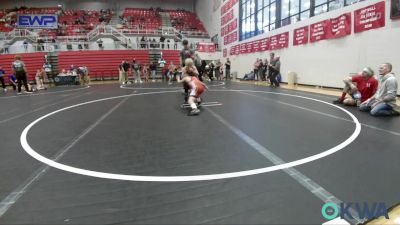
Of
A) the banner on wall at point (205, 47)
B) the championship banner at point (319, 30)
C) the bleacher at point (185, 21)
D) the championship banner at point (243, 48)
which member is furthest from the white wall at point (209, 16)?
the championship banner at point (319, 30)

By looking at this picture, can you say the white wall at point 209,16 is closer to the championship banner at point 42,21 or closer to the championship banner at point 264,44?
the championship banner at point 264,44

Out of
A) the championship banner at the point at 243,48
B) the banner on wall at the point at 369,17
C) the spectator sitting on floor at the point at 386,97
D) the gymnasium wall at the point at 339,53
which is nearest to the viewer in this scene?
the spectator sitting on floor at the point at 386,97

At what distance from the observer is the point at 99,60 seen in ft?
80.1

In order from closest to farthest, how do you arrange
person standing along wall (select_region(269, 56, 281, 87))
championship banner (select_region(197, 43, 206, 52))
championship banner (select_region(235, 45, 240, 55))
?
1. person standing along wall (select_region(269, 56, 281, 87))
2. championship banner (select_region(235, 45, 240, 55))
3. championship banner (select_region(197, 43, 206, 52))

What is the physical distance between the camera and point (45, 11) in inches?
1375

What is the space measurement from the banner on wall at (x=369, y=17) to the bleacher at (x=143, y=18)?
84.9 ft

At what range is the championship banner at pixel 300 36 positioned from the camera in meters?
13.8

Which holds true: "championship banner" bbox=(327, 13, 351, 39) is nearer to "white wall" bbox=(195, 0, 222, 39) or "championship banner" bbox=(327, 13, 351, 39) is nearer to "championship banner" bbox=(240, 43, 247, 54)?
"championship banner" bbox=(240, 43, 247, 54)

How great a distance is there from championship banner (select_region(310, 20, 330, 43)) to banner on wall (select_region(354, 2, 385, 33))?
5.74 feet

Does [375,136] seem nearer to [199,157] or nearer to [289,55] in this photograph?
[199,157]

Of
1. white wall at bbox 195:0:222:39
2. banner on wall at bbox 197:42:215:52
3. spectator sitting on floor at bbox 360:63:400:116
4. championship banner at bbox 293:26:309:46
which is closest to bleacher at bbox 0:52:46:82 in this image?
banner on wall at bbox 197:42:215:52

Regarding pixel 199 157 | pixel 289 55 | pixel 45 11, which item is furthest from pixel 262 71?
pixel 45 11

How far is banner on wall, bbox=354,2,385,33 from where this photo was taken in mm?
9275

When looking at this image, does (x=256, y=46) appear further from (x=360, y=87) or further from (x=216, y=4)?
(x=360, y=87)
